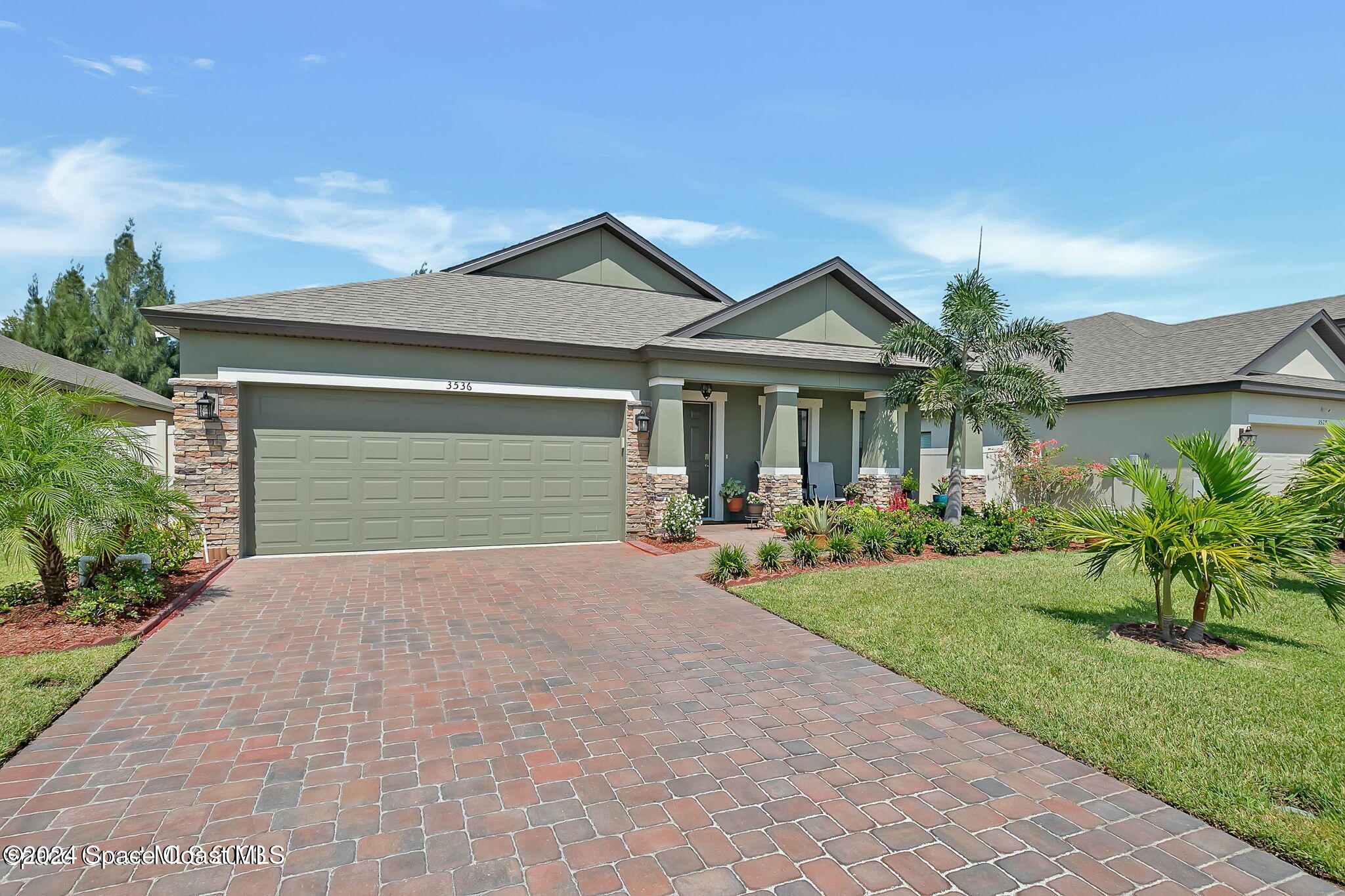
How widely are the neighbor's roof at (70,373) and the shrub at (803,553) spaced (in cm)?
1419

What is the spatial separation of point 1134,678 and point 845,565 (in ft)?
14.8

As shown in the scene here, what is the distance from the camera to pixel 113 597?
6.08 metres

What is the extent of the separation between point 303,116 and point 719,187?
8.49 meters

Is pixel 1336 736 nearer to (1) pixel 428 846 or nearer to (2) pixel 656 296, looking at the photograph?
(1) pixel 428 846

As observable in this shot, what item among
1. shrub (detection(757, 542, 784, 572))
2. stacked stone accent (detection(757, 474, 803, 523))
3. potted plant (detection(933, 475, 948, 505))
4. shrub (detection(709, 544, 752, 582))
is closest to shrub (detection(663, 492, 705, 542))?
stacked stone accent (detection(757, 474, 803, 523))

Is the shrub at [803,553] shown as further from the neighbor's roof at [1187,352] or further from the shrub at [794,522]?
the neighbor's roof at [1187,352]

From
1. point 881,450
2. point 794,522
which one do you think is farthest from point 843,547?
point 881,450

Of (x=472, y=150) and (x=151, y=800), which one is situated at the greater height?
(x=472, y=150)

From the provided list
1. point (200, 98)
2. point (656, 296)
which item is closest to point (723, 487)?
point (656, 296)

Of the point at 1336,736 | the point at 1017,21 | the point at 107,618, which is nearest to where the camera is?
the point at 1336,736

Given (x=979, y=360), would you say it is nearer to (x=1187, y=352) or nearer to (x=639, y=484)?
(x=1187, y=352)

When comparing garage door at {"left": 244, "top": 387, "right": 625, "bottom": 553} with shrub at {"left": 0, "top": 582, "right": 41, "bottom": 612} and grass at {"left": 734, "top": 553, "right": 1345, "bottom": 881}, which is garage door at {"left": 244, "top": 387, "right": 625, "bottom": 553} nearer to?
shrub at {"left": 0, "top": 582, "right": 41, "bottom": 612}

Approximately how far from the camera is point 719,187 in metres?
15.0

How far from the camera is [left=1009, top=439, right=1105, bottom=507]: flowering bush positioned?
13.7 m
